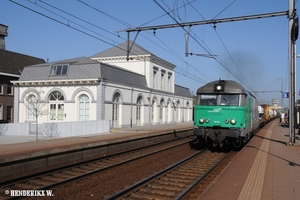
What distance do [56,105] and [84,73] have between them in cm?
429

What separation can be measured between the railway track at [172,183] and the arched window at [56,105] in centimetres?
2081

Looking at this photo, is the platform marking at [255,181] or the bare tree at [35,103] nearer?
the platform marking at [255,181]

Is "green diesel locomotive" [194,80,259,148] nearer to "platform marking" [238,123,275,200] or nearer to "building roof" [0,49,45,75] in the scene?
"platform marking" [238,123,275,200]

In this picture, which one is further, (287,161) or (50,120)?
(50,120)

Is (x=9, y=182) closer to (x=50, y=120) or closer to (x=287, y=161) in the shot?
(x=287, y=161)

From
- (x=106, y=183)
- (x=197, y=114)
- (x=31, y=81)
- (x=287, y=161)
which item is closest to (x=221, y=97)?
(x=197, y=114)

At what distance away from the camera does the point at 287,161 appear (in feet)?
39.1

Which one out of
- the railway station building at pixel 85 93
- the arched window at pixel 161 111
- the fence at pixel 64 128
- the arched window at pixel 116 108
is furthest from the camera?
the arched window at pixel 161 111

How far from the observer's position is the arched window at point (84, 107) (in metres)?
30.0

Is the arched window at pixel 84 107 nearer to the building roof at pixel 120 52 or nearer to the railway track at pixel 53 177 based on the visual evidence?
the building roof at pixel 120 52

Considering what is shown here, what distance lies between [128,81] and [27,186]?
2638 cm

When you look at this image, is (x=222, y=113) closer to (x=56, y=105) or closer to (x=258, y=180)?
(x=258, y=180)

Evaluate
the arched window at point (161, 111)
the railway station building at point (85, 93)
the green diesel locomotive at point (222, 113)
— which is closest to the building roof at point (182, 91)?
the arched window at point (161, 111)

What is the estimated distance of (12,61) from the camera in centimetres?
4553
